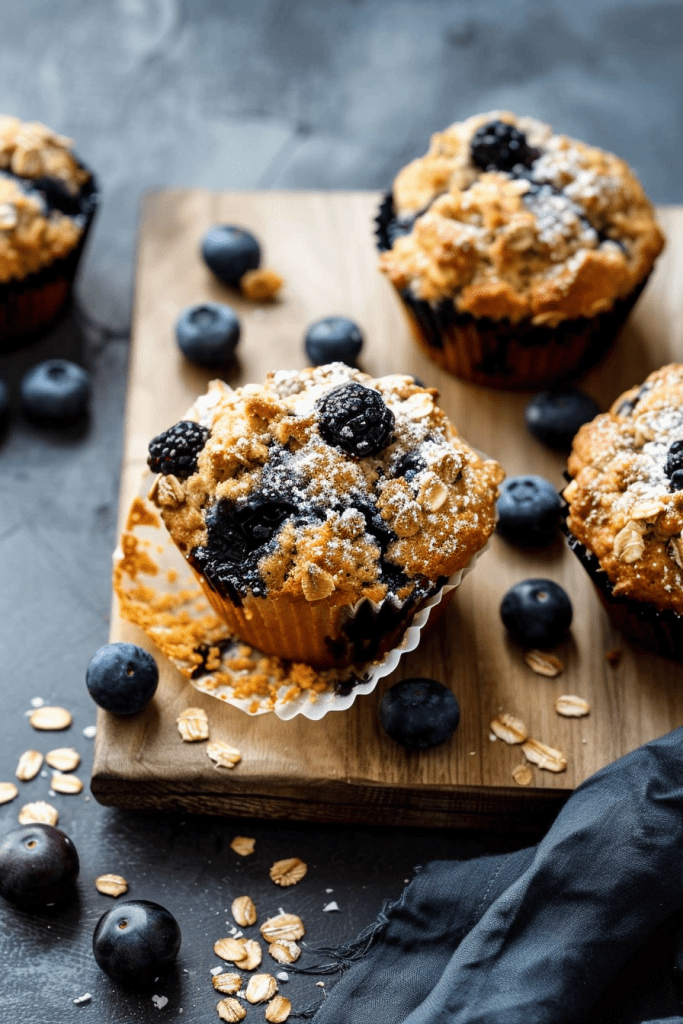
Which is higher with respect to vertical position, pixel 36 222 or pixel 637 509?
pixel 637 509

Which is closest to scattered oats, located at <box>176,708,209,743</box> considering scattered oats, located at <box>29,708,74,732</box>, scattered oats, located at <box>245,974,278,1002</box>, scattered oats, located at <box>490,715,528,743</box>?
scattered oats, located at <box>29,708,74,732</box>

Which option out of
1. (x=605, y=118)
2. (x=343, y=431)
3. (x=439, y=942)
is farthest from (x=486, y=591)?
(x=605, y=118)

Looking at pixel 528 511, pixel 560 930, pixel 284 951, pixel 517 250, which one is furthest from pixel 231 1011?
pixel 517 250

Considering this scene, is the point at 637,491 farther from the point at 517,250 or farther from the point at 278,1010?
the point at 278,1010

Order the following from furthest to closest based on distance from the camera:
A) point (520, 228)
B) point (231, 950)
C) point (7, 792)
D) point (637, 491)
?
point (520, 228) → point (7, 792) → point (637, 491) → point (231, 950)

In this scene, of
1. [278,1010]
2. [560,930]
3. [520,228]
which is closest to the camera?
[560,930]

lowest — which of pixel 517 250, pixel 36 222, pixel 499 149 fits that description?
pixel 36 222

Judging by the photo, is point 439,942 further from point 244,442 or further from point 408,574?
point 244,442
